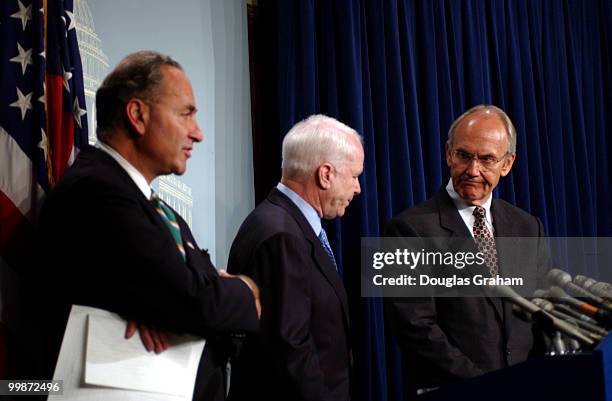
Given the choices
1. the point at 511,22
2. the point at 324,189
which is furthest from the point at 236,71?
the point at 511,22

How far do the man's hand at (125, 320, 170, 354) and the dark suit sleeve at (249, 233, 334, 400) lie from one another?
55 cm

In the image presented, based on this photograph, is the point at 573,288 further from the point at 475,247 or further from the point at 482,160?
the point at 482,160

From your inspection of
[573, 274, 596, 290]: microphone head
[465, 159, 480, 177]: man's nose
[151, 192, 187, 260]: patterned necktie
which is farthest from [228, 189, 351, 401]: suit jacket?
[573, 274, 596, 290]: microphone head

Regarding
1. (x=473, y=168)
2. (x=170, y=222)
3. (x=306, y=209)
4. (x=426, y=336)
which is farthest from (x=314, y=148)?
(x=170, y=222)

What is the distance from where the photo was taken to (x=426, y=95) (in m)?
3.55

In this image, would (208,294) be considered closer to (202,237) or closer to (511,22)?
(202,237)

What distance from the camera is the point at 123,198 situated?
5.30 ft

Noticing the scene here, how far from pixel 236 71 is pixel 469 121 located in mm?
1050

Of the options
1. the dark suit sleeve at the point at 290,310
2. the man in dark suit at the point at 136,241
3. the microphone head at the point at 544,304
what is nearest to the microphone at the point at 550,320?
the microphone head at the point at 544,304

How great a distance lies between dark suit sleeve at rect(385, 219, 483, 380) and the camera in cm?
238

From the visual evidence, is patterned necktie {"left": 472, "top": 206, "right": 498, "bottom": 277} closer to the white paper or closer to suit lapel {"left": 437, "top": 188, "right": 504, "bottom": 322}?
suit lapel {"left": 437, "top": 188, "right": 504, "bottom": 322}

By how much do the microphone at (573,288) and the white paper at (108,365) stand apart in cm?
94

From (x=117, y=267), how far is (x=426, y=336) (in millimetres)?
1211

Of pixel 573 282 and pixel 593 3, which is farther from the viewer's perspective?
pixel 593 3
